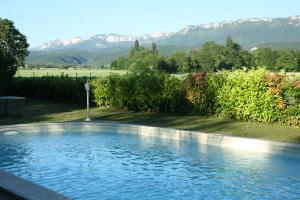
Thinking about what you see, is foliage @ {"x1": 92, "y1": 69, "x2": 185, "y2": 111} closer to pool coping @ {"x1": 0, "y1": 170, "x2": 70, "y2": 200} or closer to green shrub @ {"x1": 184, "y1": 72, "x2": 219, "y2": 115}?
green shrub @ {"x1": 184, "y1": 72, "x2": 219, "y2": 115}

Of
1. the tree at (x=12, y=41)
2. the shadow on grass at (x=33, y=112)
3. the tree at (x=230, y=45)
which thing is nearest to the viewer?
the shadow on grass at (x=33, y=112)

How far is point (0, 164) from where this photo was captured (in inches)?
422

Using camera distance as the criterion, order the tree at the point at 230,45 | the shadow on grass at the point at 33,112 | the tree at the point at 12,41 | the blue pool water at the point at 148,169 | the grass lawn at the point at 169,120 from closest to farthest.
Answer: the blue pool water at the point at 148,169, the grass lawn at the point at 169,120, the shadow on grass at the point at 33,112, the tree at the point at 12,41, the tree at the point at 230,45

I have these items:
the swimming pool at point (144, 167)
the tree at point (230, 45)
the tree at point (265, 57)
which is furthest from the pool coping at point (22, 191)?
the tree at point (230, 45)

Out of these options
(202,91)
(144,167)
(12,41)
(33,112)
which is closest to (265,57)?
(12,41)

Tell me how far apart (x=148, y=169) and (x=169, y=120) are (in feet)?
22.5

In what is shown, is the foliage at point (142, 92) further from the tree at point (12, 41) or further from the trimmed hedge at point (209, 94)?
the tree at point (12, 41)

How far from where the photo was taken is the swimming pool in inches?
316

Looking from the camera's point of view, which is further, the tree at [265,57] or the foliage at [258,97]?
the tree at [265,57]

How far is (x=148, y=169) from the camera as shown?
32.9 feet

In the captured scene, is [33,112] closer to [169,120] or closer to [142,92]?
[142,92]

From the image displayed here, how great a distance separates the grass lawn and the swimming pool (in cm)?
145

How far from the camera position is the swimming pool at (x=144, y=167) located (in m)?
8.02

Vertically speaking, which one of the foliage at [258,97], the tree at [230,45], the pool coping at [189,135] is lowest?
the pool coping at [189,135]
